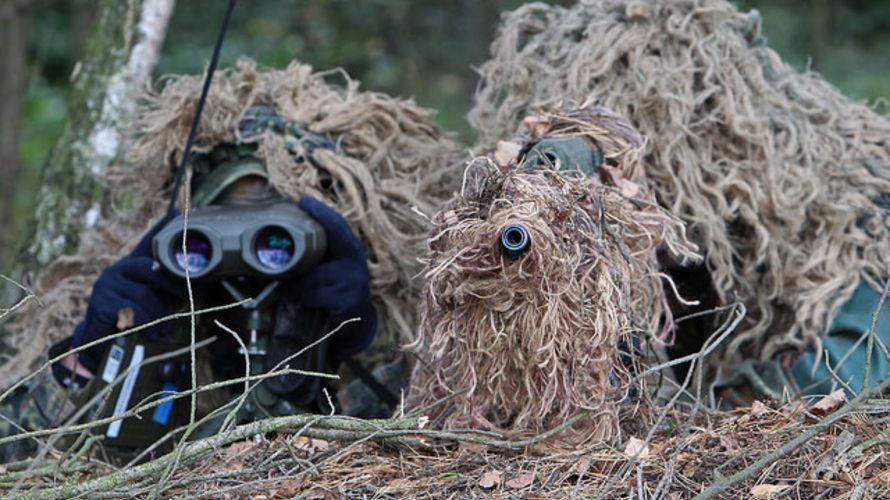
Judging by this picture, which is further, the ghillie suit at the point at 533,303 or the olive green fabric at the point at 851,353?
the olive green fabric at the point at 851,353

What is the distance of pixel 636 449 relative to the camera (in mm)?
2145

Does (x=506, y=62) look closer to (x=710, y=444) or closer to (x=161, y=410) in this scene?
(x=161, y=410)

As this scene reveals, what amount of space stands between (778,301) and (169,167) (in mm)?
1717

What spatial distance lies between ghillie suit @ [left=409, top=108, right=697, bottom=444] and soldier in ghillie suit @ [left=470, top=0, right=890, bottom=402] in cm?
75

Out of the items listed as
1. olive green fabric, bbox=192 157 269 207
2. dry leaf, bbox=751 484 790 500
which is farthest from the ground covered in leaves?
olive green fabric, bbox=192 157 269 207

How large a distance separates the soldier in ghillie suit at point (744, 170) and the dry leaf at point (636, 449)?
828 millimetres

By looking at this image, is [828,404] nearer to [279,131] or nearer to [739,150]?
[739,150]

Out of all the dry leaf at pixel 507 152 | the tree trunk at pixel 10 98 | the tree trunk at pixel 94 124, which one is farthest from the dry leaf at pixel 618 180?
the tree trunk at pixel 10 98

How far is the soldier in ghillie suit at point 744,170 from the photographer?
302cm

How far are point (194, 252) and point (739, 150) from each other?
145 cm

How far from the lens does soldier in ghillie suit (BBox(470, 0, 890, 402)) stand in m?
3.02

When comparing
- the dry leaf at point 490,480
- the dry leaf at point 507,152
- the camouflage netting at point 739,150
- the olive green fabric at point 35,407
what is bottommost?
the olive green fabric at point 35,407

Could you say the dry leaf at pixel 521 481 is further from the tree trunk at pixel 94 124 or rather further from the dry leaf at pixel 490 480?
the tree trunk at pixel 94 124

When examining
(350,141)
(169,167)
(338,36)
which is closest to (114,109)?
(169,167)
